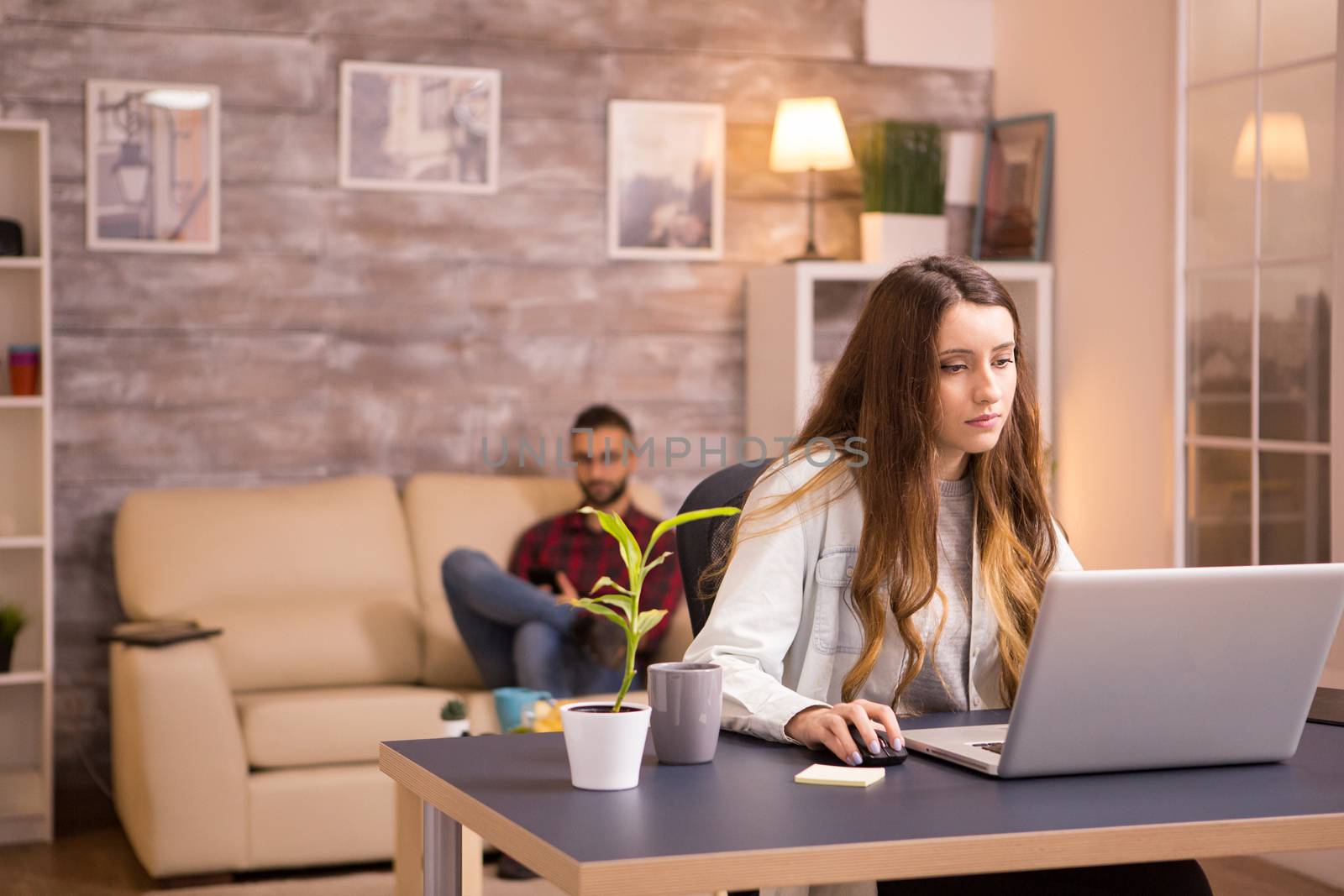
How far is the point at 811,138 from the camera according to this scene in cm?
454

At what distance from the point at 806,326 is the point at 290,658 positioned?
173 centimetres

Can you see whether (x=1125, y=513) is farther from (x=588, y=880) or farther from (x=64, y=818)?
(x=588, y=880)

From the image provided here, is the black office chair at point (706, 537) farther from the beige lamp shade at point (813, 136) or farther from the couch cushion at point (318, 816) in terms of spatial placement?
the beige lamp shade at point (813, 136)

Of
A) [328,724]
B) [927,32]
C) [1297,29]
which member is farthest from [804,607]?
[927,32]

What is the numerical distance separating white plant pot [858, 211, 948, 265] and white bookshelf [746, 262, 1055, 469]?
0.20ft

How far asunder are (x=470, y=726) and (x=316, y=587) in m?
0.64

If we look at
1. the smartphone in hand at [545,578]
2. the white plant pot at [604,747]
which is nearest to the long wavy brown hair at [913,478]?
the white plant pot at [604,747]

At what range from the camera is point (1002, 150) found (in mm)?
4812

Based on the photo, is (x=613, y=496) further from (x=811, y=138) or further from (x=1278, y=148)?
(x=1278, y=148)

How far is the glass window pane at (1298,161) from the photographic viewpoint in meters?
3.42

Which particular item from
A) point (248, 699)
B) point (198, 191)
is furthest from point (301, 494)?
point (198, 191)

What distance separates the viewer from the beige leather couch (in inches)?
136

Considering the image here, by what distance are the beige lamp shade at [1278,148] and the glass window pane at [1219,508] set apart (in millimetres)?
681

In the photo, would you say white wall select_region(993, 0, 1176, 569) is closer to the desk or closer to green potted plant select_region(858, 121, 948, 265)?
green potted plant select_region(858, 121, 948, 265)
